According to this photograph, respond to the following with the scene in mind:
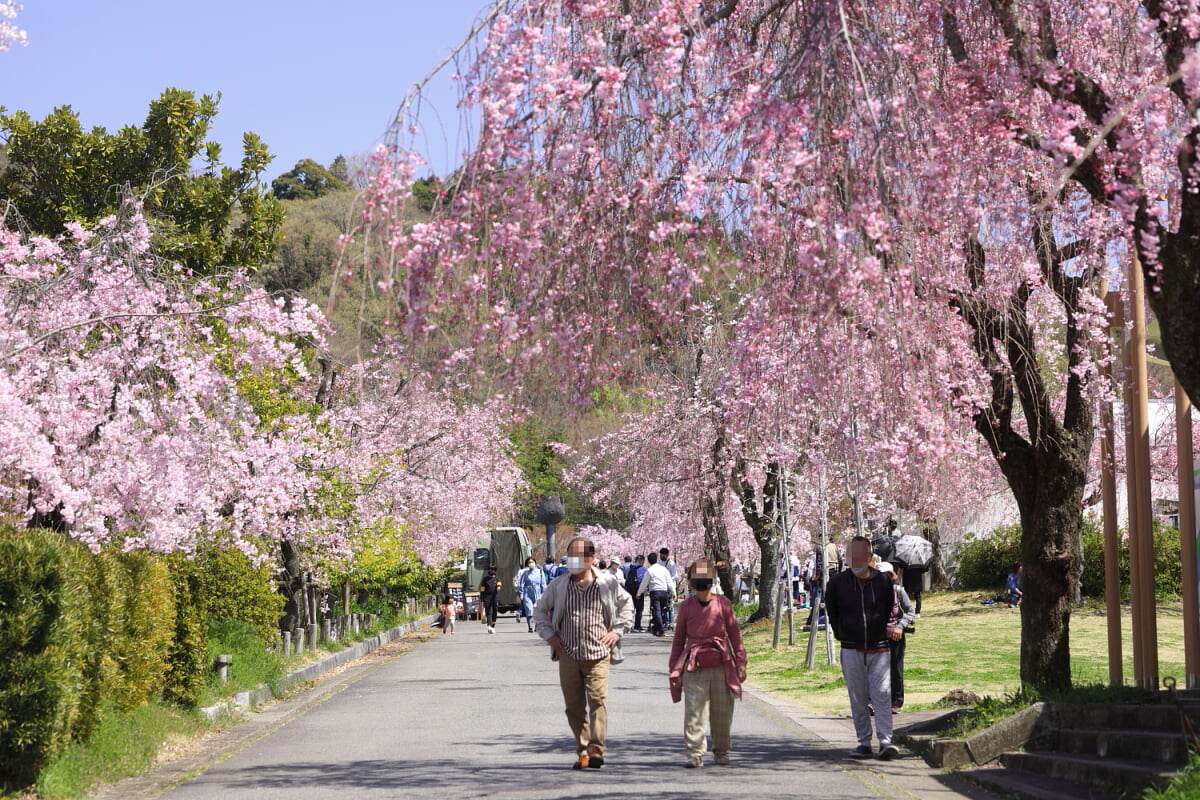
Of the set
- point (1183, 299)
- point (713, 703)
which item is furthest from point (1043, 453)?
point (1183, 299)

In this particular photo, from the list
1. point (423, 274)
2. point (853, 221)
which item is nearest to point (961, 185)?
point (853, 221)

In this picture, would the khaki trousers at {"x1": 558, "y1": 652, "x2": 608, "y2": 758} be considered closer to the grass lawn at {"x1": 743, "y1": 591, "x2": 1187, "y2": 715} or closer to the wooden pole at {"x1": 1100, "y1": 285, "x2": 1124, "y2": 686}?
the grass lawn at {"x1": 743, "y1": 591, "x2": 1187, "y2": 715}

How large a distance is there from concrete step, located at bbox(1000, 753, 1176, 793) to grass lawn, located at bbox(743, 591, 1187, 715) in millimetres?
1828

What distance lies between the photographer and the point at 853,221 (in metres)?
7.51

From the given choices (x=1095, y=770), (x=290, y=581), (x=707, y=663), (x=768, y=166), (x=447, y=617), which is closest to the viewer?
(x=768, y=166)

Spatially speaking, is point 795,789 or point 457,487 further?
point 457,487

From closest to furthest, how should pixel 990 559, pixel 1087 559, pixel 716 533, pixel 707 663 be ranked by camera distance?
1. pixel 707 663
2. pixel 716 533
3. pixel 1087 559
4. pixel 990 559

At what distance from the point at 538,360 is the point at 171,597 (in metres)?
7.74

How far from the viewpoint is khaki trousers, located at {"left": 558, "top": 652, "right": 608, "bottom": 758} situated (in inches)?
481

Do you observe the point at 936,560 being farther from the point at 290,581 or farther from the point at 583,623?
the point at 583,623

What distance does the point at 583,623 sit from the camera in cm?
1264

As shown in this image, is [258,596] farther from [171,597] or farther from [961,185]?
[961,185]

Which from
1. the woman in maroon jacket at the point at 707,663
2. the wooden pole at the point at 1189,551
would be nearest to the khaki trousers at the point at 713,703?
the woman in maroon jacket at the point at 707,663

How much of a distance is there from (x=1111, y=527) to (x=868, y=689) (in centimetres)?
283
